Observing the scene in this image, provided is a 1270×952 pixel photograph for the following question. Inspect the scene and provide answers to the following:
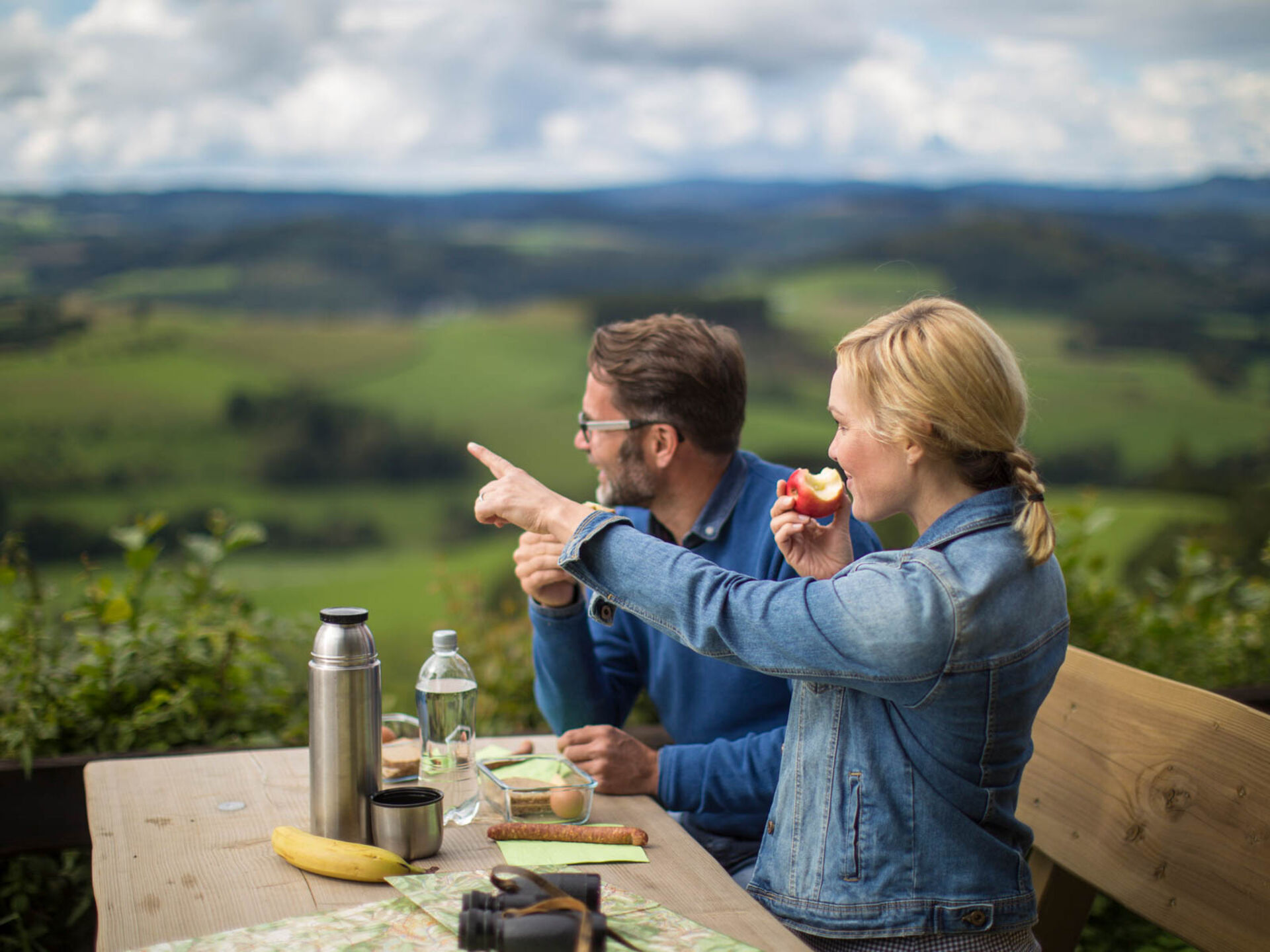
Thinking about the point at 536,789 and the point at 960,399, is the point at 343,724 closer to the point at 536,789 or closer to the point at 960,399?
the point at 536,789

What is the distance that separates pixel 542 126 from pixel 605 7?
0.61 metres

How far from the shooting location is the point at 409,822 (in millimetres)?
1369

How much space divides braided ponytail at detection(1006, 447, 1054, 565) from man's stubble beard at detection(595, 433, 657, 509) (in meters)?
0.87

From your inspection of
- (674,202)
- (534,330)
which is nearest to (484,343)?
(534,330)

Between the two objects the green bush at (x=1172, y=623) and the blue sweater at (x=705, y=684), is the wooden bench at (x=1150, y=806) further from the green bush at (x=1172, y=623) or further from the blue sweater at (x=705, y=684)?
the green bush at (x=1172, y=623)

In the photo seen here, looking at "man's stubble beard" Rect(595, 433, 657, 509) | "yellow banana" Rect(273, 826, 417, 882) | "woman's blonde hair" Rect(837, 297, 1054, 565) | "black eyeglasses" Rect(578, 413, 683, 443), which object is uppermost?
"woman's blonde hair" Rect(837, 297, 1054, 565)

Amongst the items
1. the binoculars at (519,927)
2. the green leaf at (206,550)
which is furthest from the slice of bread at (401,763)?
the green leaf at (206,550)

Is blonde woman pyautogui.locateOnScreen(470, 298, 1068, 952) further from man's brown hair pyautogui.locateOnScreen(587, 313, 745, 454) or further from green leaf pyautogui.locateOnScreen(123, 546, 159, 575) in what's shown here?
green leaf pyautogui.locateOnScreen(123, 546, 159, 575)

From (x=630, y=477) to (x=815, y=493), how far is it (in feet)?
1.94

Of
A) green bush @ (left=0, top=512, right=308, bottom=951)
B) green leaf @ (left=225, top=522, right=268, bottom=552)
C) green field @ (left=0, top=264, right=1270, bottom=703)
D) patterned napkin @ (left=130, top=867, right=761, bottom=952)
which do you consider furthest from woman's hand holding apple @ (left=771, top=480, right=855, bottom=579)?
green field @ (left=0, top=264, right=1270, bottom=703)

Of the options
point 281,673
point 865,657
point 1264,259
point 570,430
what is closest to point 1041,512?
point 865,657

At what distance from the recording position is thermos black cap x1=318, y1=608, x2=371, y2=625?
4.56 ft

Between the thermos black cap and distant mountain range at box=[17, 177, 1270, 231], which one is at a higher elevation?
distant mountain range at box=[17, 177, 1270, 231]

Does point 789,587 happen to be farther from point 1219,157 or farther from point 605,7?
point 1219,157
